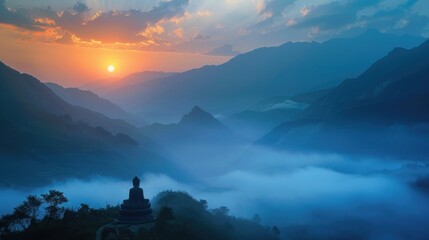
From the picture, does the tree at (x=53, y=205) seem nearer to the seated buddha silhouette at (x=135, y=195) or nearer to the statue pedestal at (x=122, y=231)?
the statue pedestal at (x=122, y=231)

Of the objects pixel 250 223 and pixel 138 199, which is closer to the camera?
pixel 138 199

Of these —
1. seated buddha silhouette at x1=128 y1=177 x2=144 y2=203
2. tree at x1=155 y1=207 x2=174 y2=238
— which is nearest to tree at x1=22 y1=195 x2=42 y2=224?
seated buddha silhouette at x1=128 y1=177 x2=144 y2=203

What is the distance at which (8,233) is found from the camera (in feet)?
229

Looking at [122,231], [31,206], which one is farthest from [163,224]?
[31,206]

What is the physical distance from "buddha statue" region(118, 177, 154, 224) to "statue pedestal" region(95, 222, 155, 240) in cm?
120

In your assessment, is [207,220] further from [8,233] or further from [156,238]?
[8,233]

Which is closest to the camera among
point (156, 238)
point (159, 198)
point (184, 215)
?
point (156, 238)

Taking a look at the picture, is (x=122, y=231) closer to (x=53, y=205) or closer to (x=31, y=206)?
(x=53, y=205)

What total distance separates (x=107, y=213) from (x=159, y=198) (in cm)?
2711

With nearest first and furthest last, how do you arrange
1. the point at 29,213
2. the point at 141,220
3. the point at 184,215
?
the point at 141,220, the point at 29,213, the point at 184,215

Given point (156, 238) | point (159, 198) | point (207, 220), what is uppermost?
point (159, 198)

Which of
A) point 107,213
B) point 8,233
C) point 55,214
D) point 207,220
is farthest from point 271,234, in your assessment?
point 8,233

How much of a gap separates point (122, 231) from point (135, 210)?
7347 millimetres

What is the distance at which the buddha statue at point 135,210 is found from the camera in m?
68.9
